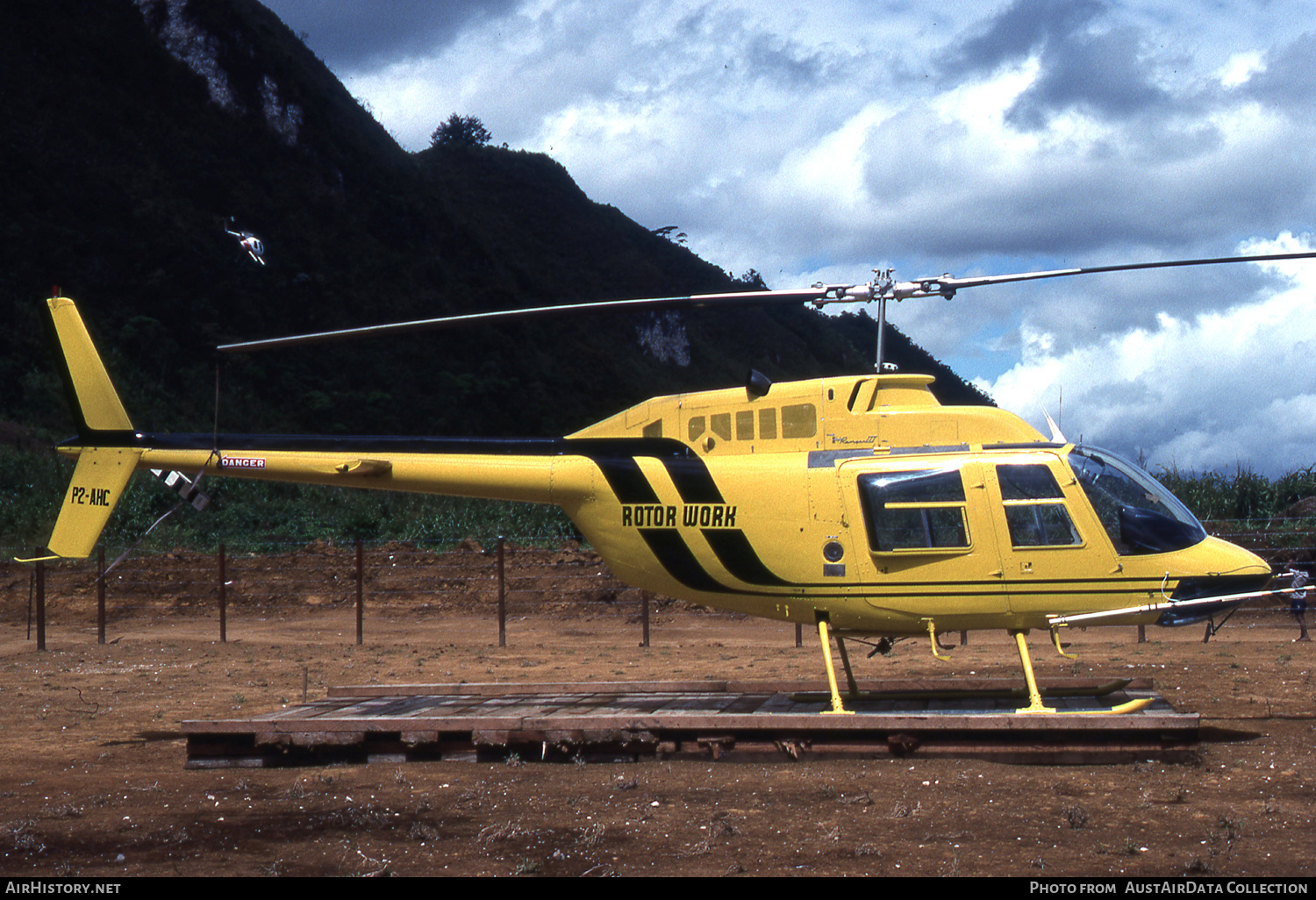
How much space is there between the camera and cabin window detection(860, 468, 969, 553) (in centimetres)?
912

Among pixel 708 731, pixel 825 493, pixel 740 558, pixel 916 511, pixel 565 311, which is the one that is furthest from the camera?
pixel 740 558

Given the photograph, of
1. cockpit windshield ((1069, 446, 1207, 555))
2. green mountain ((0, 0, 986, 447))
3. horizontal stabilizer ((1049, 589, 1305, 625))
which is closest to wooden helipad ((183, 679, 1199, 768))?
horizontal stabilizer ((1049, 589, 1305, 625))

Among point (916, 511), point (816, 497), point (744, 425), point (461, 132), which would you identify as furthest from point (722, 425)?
point (461, 132)

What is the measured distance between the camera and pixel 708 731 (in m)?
8.74

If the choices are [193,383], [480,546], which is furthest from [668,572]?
[193,383]

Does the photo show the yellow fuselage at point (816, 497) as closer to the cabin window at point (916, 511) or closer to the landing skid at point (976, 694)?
the cabin window at point (916, 511)

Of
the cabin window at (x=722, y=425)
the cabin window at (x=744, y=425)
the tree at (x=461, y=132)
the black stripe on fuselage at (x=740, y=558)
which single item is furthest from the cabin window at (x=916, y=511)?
the tree at (x=461, y=132)

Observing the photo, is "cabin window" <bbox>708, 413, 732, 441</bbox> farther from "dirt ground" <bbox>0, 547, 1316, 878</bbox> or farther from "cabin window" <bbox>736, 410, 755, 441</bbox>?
"dirt ground" <bbox>0, 547, 1316, 878</bbox>

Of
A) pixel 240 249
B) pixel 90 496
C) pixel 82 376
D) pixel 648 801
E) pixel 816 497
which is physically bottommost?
pixel 648 801

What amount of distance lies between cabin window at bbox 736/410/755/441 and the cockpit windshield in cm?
276

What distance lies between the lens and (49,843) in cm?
664

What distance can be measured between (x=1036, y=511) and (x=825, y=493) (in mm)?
1779

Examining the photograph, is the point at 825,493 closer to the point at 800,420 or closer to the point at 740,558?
the point at 800,420

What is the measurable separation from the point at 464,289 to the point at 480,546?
138 ft
